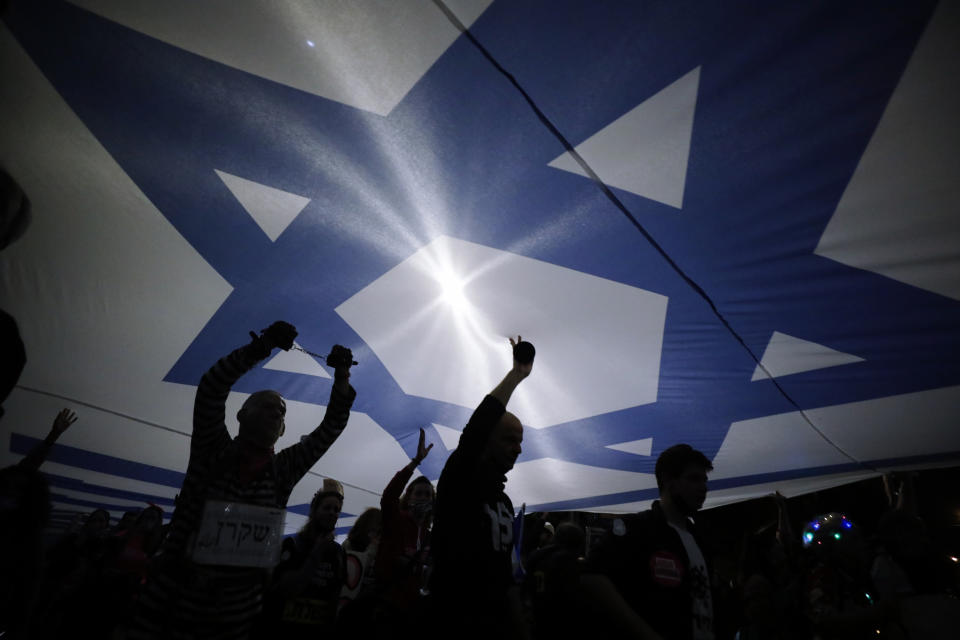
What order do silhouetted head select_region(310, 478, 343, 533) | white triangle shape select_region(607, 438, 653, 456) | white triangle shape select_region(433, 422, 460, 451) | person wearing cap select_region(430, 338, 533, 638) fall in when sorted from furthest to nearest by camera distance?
white triangle shape select_region(433, 422, 460, 451), white triangle shape select_region(607, 438, 653, 456), silhouetted head select_region(310, 478, 343, 533), person wearing cap select_region(430, 338, 533, 638)

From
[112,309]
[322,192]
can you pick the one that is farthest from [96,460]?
[322,192]

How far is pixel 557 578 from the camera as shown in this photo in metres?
2.66

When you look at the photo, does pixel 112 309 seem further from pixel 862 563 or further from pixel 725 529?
pixel 725 529

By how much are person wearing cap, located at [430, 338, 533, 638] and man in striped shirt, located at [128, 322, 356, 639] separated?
0.90 m

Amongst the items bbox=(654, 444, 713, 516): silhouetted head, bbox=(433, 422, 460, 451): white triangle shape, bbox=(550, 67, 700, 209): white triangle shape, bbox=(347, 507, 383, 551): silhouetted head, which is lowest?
bbox=(347, 507, 383, 551): silhouetted head

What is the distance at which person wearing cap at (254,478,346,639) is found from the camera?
2.79m

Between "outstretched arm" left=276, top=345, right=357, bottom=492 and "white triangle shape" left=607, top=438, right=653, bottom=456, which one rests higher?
"white triangle shape" left=607, top=438, right=653, bottom=456

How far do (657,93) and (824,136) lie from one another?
0.80 meters

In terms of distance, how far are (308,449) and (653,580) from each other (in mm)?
1734

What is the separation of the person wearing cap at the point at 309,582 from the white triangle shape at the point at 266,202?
1886 millimetres

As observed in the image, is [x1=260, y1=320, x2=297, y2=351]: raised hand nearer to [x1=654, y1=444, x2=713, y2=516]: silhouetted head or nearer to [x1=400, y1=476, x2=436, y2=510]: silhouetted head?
[x1=654, y1=444, x2=713, y2=516]: silhouetted head

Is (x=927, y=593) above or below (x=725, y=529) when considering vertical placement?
below

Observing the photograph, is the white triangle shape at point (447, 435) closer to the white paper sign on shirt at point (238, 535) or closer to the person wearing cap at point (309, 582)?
the person wearing cap at point (309, 582)

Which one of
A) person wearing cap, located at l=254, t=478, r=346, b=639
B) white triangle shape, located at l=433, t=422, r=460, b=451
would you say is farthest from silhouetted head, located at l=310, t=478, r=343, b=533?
white triangle shape, located at l=433, t=422, r=460, b=451
